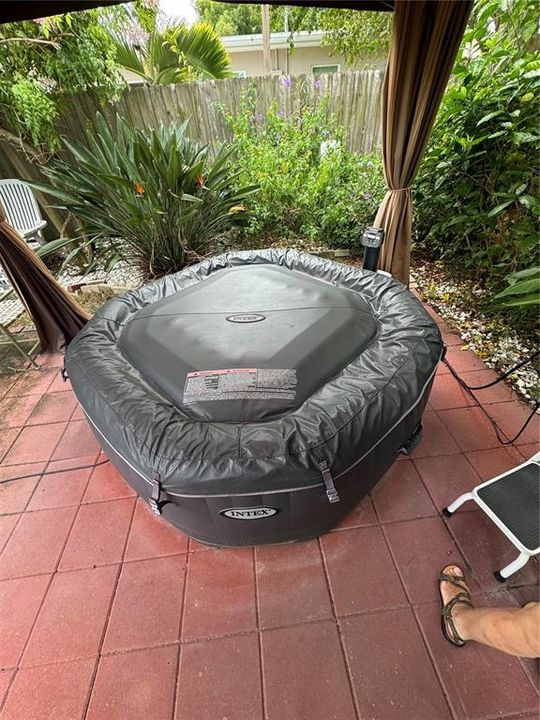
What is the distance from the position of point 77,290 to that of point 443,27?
9.32 feet

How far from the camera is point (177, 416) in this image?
1.12 metres

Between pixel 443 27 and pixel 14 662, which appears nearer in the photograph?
pixel 14 662

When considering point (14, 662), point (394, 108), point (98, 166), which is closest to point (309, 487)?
point (14, 662)

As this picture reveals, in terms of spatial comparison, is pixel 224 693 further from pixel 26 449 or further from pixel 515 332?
pixel 515 332

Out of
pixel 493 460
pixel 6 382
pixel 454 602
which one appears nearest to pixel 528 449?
pixel 493 460

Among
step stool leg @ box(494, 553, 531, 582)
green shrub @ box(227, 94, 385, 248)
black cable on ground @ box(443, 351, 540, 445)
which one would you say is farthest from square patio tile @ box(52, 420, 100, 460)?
green shrub @ box(227, 94, 385, 248)

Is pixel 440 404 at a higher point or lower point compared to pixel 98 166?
lower

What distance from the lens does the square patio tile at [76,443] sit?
1.59 meters

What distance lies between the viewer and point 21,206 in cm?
296

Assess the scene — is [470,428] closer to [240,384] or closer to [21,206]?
[240,384]

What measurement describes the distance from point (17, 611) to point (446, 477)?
1602 millimetres

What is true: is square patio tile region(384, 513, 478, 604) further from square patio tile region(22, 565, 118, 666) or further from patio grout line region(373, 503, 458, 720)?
square patio tile region(22, 565, 118, 666)

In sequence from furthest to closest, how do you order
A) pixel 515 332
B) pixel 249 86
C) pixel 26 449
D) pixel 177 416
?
pixel 249 86 < pixel 515 332 < pixel 26 449 < pixel 177 416

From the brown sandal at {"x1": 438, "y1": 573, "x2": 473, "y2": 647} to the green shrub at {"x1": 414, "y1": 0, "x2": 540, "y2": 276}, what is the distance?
1.72m
